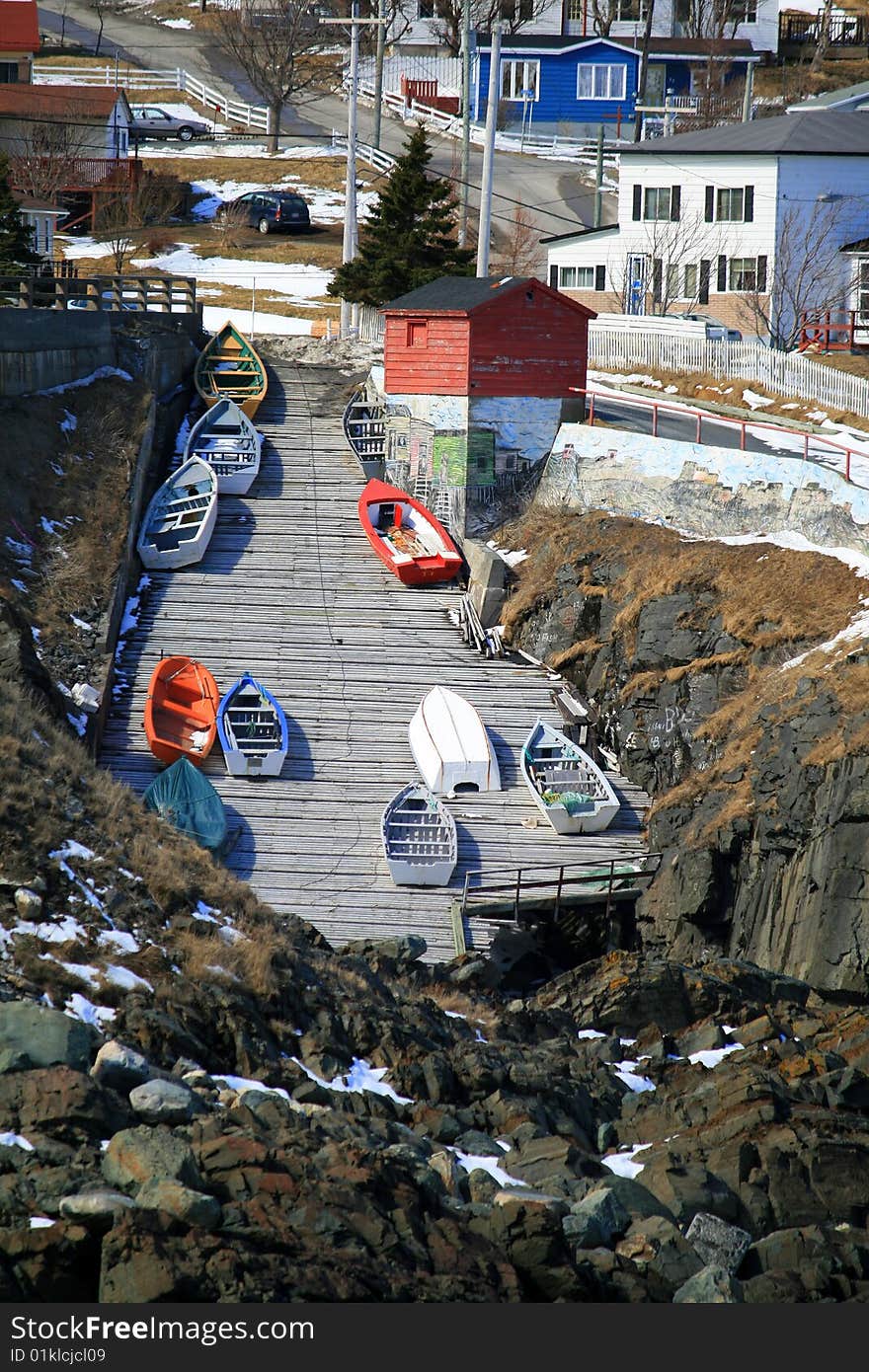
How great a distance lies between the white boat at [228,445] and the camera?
40.1 m

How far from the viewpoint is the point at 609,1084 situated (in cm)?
2027

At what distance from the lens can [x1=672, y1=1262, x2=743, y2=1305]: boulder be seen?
47.9 feet

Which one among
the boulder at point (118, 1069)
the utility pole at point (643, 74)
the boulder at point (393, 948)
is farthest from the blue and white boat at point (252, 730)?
the utility pole at point (643, 74)

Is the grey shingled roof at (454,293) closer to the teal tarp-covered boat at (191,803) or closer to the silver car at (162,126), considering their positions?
the teal tarp-covered boat at (191,803)

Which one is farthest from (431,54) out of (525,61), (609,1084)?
(609,1084)

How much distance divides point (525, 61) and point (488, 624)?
48.4 m

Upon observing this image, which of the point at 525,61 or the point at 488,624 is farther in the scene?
the point at 525,61

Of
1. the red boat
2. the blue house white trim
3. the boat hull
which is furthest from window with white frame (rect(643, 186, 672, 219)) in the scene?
the blue house white trim

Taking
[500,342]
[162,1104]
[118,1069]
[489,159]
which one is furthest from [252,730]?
[489,159]

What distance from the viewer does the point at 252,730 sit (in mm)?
31969

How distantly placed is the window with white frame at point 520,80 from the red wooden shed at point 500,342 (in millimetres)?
41249

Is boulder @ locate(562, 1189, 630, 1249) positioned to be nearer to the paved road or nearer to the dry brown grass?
the dry brown grass

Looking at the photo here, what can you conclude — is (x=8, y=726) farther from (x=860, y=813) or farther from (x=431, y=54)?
(x=431, y=54)

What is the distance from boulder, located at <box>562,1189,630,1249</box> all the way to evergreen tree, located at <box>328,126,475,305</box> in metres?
34.4
